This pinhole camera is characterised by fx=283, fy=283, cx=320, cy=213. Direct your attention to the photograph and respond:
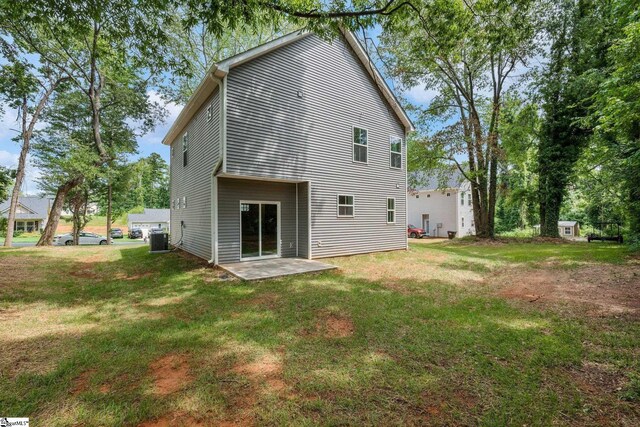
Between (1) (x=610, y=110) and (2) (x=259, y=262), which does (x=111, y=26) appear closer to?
(2) (x=259, y=262)

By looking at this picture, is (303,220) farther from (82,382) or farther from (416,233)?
(416,233)

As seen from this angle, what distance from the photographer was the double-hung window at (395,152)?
41.5 ft

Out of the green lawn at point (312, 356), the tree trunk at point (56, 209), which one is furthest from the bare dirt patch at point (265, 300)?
the tree trunk at point (56, 209)

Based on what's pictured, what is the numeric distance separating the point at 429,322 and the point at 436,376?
1631mm

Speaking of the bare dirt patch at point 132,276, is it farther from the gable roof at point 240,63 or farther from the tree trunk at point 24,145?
the tree trunk at point 24,145

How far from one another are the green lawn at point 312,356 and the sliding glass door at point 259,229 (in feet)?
9.10

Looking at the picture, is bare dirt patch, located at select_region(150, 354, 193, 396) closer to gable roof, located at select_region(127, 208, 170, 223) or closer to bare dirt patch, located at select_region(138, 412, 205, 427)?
bare dirt patch, located at select_region(138, 412, 205, 427)

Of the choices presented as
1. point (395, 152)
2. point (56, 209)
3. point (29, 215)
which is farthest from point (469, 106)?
point (29, 215)

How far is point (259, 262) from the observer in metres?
9.24

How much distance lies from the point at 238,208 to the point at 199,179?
2.46m

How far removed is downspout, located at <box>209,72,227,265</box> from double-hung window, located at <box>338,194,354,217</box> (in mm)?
4460

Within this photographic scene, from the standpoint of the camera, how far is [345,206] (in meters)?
10.9

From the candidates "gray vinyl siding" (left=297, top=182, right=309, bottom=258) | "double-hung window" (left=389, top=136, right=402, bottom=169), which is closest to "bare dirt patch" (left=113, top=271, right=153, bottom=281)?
"gray vinyl siding" (left=297, top=182, right=309, bottom=258)

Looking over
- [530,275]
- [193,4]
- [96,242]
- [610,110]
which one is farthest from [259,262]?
[96,242]
